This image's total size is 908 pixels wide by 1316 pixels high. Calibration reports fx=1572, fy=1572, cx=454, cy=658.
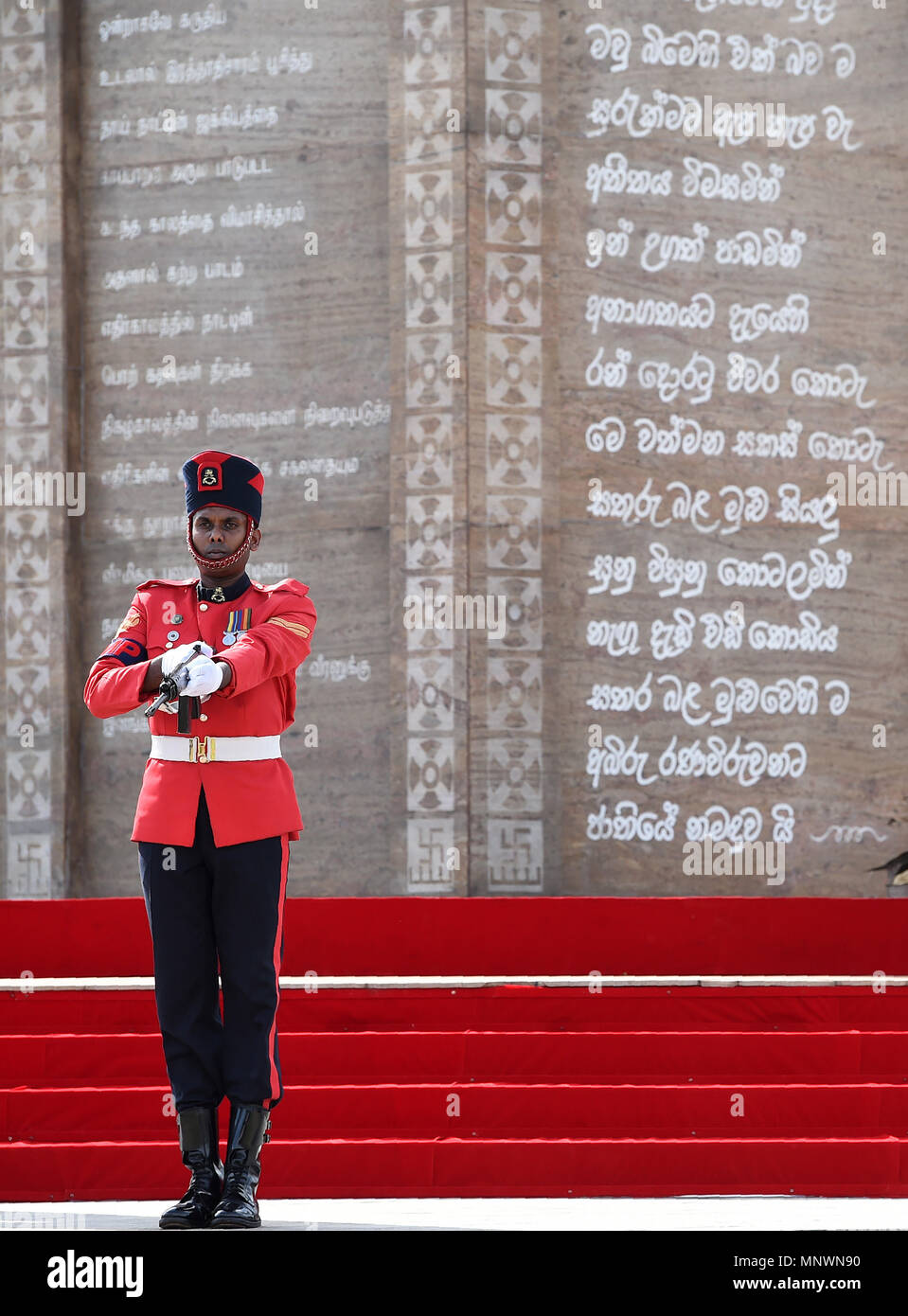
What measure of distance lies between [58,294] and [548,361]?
237cm

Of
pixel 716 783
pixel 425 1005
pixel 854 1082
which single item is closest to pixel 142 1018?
pixel 425 1005

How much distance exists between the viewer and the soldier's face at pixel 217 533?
3.78m

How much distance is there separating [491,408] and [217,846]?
3926 mm

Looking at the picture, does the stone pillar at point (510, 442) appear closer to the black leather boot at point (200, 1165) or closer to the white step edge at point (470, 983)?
the white step edge at point (470, 983)

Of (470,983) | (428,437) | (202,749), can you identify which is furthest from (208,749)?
(428,437)

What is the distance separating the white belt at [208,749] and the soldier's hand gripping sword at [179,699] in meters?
0.08

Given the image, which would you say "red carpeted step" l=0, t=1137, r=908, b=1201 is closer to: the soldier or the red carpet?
the red carpet

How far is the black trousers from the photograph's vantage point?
3559mm

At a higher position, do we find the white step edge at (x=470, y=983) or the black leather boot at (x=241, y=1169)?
the white step edge at (x=470, y=983)

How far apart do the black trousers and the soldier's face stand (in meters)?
0.59

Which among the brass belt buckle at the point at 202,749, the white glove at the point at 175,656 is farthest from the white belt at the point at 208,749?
the white glove at the point at 175,656

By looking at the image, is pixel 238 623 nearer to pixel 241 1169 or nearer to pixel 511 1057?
pixel 241 1169

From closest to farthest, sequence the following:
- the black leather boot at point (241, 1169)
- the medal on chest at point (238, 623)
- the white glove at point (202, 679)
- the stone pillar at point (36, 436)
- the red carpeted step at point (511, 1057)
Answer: the black leather boot at point (241, 1169) → the white glove at point (202, 679) → the medal on chest at point (238, 623) → the red carpeted step at point (511, 1057) → the stone pillar at point (36, 436)
